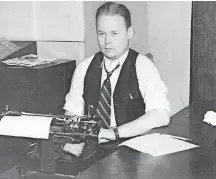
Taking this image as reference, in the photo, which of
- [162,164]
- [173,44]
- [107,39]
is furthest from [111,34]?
[173,44]

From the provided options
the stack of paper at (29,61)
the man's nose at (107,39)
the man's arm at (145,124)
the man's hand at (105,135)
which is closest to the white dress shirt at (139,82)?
the man's arm at (145,124)

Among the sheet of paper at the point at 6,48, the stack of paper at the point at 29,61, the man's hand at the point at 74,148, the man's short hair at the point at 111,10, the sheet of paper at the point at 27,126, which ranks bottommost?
the man's hand at the point at 74,148

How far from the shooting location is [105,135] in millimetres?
1943

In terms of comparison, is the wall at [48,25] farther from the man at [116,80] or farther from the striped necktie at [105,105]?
the striped necktie at [105,105]

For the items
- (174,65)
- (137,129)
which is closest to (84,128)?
(137,129)

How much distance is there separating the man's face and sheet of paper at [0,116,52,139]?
2.71 feet

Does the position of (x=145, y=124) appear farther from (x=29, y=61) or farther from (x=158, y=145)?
(x=29, y=61)

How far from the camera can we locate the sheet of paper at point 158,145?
1.77m

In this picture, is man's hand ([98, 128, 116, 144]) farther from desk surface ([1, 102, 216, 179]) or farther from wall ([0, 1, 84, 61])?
wall ([0, 1, 84, 61])

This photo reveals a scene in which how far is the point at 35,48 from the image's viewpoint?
3.67 meters

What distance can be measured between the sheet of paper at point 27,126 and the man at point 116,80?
2.40 feet

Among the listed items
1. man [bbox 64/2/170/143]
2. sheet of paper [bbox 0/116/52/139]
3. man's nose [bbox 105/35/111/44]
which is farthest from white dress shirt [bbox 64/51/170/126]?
sheet of paper [bbox 0/116/52/139]

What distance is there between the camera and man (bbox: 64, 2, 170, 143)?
2428 mm

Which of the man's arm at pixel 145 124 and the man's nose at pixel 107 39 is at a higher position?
the man's nose at pixel 107 39
